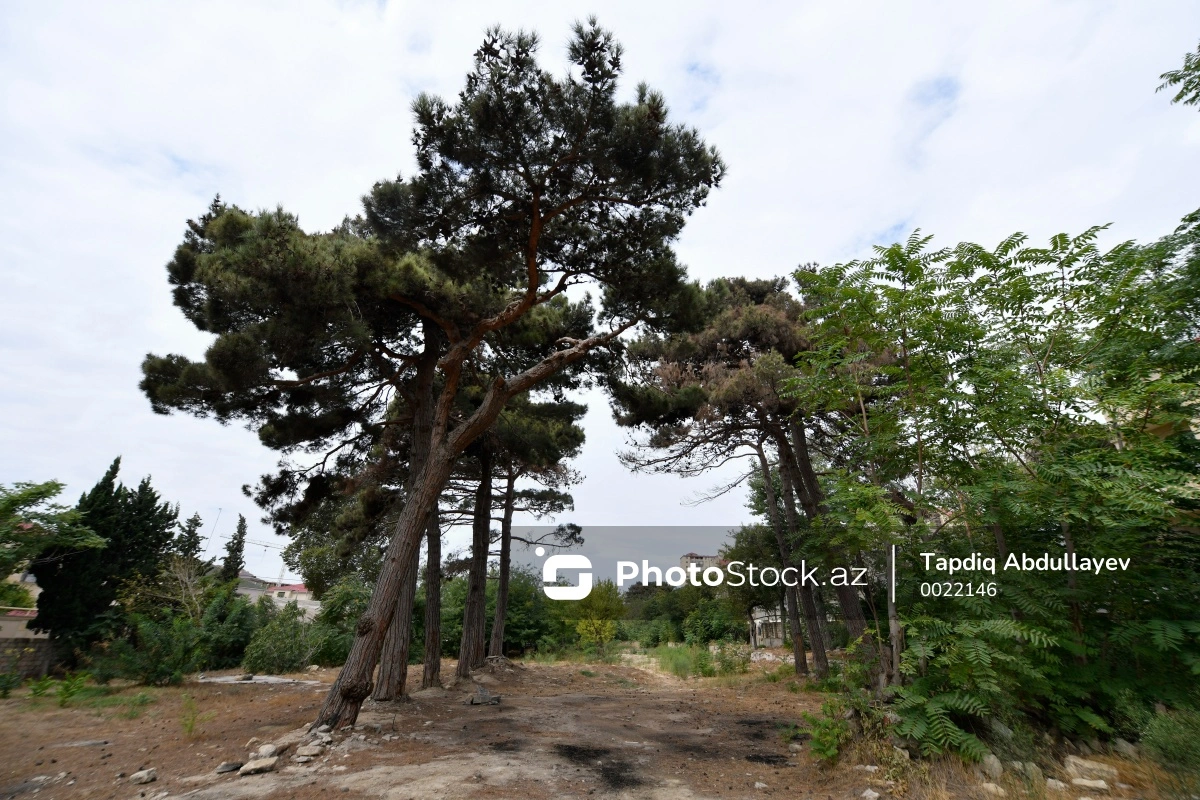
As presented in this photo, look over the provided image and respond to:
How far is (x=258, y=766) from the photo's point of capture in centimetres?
517

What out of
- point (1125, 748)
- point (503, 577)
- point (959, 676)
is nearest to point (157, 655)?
point (503, 577)

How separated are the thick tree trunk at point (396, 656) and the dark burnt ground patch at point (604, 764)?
348cm

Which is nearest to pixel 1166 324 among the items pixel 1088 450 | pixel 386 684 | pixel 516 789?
pixel 1088 450

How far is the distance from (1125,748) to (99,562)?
56.6 feet

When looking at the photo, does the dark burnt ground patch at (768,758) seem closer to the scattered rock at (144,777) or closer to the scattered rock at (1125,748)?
the scattered rock at (1125,748)

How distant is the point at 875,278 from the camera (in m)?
5.86

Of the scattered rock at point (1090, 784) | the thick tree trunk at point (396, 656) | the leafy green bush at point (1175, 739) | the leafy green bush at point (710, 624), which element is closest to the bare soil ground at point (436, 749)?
the thick tree trunk at point (396, 656)

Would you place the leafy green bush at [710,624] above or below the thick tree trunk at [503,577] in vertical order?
below

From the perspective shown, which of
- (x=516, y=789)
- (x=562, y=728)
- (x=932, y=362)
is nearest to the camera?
(x=516, y=789)

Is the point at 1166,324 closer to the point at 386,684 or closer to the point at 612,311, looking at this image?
the point at 612,311

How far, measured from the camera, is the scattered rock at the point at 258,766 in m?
5.12

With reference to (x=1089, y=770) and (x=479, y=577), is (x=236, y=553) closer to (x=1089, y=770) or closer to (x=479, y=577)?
(x=479, y=577)

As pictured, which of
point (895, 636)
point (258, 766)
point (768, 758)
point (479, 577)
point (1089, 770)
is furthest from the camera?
point (479, 577)

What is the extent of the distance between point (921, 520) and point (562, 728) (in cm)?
502
